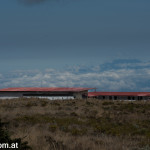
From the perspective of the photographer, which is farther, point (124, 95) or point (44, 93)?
point (124, 95)

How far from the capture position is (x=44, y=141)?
1052 cm

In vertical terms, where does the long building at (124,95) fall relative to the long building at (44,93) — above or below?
below

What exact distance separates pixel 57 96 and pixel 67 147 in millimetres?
44526

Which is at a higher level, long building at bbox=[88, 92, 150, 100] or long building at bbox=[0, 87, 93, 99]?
long building at bbox=[0, 87, 93, 99]

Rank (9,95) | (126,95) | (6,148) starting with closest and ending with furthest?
Answer: (6,148) → (9,95) → (126,95)

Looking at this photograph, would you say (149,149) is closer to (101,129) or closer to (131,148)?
(131,148)

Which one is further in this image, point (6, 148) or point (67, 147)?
point (67, 147)

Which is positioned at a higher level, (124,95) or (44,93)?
(44,93)

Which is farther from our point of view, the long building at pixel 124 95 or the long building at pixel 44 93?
the long building at pixel 124 95

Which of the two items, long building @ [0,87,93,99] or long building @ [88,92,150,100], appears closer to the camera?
long building @ [0,87,93,99]

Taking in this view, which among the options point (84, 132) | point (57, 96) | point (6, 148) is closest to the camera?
point (6, 148)

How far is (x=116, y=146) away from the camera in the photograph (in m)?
9.79

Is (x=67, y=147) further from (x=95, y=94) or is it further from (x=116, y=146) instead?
(x=95, y=94)

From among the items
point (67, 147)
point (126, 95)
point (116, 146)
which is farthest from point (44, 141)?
point (126, 95)
